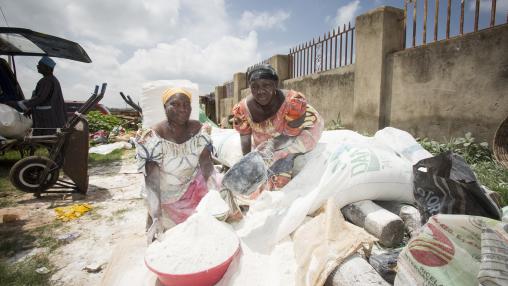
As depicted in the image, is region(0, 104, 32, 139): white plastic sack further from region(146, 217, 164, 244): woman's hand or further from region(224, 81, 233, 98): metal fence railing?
region(224, 81, 233, 98): metal fence railing

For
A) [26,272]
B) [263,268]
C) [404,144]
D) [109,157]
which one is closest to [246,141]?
[263,268]

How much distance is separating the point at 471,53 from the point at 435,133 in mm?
1124

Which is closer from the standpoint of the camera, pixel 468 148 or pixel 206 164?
pixel 206 164

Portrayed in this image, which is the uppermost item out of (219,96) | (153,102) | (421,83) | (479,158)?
(219,96)

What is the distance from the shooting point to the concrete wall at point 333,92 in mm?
5426

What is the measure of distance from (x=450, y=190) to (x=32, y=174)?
15.8 ft

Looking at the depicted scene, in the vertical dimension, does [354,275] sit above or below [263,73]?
below

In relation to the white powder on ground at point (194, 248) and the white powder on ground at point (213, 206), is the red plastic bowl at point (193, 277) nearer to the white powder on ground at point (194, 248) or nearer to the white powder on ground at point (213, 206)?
the white powder on ground at point (194, 248)

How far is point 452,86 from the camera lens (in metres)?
3.67

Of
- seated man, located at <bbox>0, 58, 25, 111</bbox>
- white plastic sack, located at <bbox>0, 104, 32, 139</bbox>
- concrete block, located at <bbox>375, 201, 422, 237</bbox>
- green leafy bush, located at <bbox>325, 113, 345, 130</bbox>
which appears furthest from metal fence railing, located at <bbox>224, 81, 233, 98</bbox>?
concrete block, located at <bbox>375, 201, 422, 237</bbox>

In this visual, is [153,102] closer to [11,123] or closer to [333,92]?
[11,123]

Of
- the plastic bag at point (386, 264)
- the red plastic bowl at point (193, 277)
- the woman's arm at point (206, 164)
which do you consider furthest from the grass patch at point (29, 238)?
the plastic bag at point (386, 264)

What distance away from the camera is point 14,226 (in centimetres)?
297

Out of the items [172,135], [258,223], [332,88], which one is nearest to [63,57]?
[172,135]
